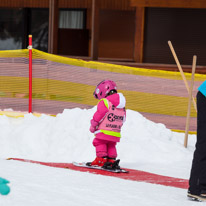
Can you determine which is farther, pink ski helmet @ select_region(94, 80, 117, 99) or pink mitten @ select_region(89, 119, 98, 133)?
pink ski helmet @ select_region(94, 80, 117, 99)

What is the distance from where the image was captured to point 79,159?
8758 millimetres

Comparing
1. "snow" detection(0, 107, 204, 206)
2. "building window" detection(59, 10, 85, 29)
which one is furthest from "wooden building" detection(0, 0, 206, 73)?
"snow" detection(0, 107, 204, 206)

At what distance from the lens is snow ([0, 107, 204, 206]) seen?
502cm

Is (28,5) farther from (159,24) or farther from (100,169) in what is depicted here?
(100,169)

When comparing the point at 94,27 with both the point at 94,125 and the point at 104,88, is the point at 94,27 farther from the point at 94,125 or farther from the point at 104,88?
the point at 94,125

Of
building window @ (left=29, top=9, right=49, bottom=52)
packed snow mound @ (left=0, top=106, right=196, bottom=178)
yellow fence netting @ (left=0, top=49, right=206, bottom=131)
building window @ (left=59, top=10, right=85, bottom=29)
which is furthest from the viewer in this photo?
building window @ (left=59, top=10, right=85, bottom=29)

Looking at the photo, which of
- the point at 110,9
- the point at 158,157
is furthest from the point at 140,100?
the point at 110,9

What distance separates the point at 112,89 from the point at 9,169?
1983mm

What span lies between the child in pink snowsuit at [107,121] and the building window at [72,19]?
11.3 metres

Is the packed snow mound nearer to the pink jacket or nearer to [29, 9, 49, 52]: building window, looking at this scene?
the pink jacket

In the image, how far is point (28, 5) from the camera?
59.4 feet

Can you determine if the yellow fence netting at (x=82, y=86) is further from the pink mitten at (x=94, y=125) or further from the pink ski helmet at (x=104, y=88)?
the pink mitten at (x=94, y=125)

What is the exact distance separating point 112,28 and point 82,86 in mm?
7525

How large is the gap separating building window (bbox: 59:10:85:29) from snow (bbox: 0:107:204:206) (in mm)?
8308
